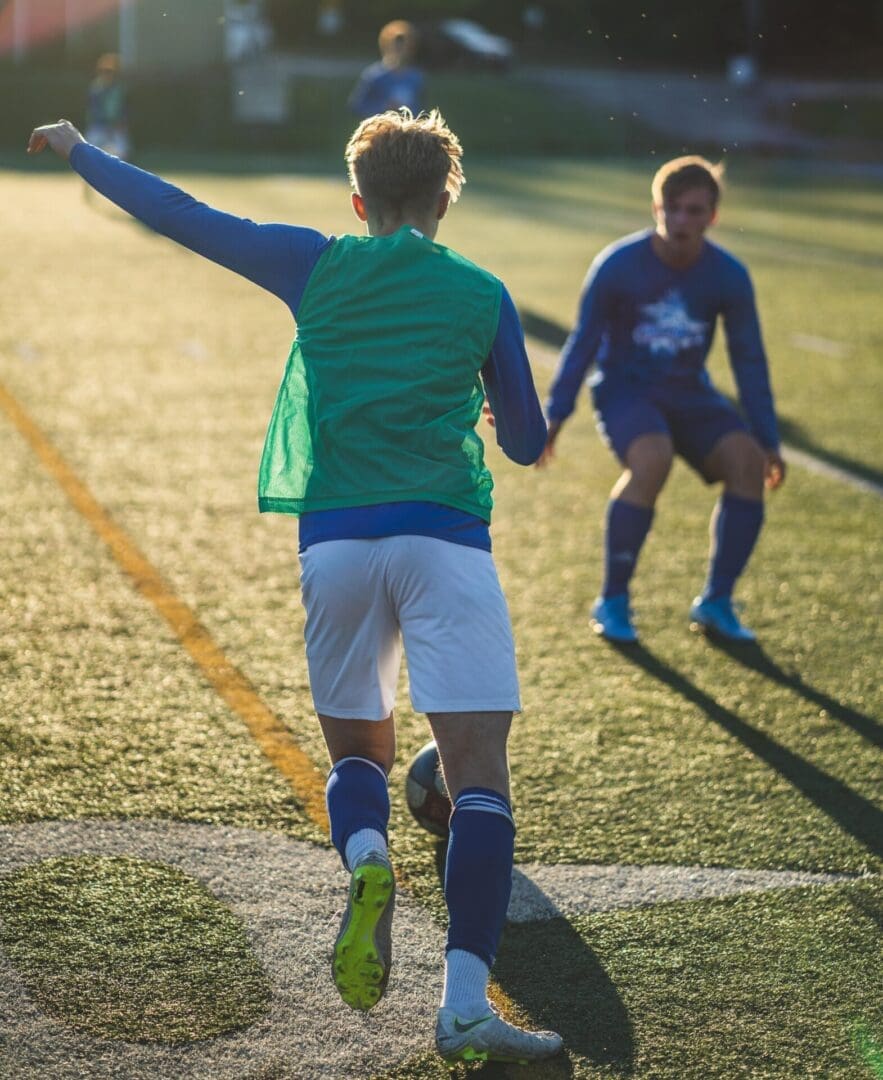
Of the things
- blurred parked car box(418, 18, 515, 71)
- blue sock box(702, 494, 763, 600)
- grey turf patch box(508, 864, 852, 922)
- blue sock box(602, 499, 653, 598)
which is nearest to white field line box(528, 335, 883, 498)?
blue sock box(702, 494, 763, 600)

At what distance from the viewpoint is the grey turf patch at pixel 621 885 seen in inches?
145

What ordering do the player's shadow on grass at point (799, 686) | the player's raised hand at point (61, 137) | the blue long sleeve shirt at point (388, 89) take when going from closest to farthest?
the player's raised hand at point (61, 137) < the player's shadow on grass at point (799, 686) < the blue long sleeve shirt at point (388, 89)

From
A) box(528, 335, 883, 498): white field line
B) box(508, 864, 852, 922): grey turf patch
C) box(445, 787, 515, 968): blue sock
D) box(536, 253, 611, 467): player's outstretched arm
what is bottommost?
box(508, 864, 852, 922): grey turf patch

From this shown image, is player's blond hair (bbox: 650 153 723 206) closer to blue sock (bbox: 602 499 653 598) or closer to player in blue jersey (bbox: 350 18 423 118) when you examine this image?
blue sock (bbox: 602 499 653 598)

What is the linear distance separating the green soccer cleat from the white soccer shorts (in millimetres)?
344

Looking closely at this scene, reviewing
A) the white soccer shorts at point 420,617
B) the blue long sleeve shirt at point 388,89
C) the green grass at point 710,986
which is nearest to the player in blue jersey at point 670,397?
the green grass at point 710,986

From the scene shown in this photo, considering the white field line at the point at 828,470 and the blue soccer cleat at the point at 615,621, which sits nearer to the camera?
the blue soccer cleat at the point at 615,621

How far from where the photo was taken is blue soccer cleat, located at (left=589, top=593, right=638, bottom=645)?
5703 mm

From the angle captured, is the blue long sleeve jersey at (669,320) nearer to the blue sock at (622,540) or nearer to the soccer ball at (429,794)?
the blue sock at (622,540)

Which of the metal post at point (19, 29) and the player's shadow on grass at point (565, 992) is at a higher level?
the metal post at point (19, 29)

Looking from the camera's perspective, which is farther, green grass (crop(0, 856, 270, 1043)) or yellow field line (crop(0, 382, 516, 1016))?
yellow field line (crop(0, 382, 516, 1016))

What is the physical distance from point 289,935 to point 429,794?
2.08ft

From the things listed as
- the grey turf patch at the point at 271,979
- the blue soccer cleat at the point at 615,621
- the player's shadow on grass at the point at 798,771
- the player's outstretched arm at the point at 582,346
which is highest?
the player's outstretched arm at the point at 582,346

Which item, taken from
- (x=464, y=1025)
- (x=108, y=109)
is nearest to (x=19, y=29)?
→ (x=108, y=109)
